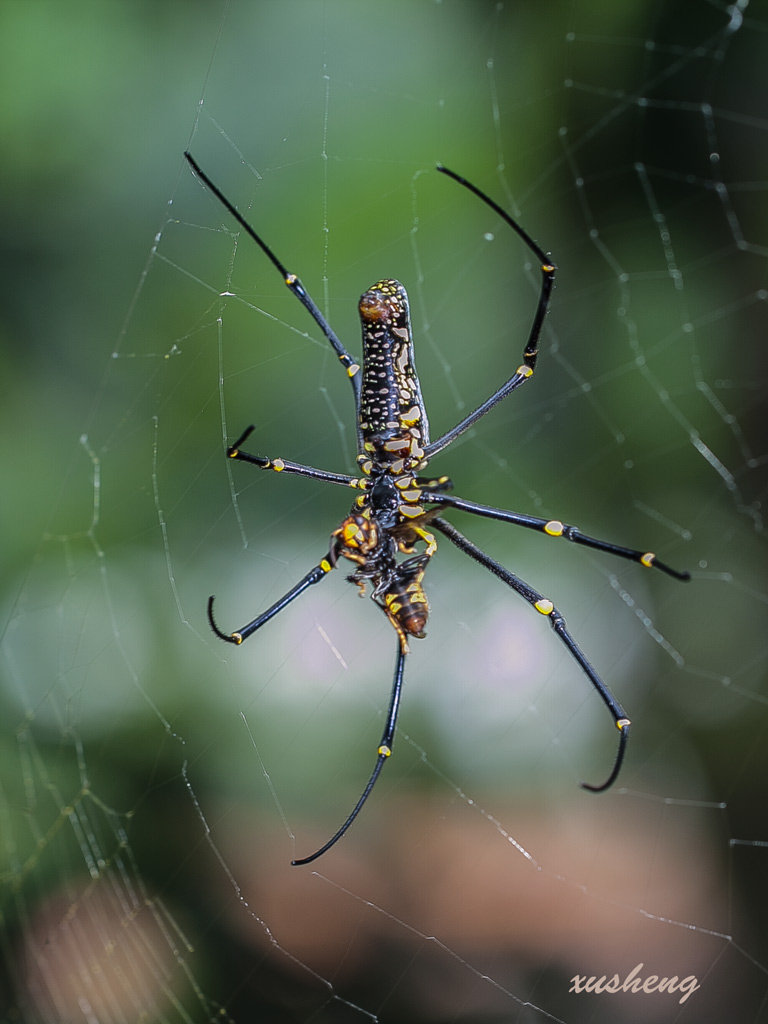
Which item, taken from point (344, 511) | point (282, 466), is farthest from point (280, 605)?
point (344, 511)

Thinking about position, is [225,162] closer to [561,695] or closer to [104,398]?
[104,398]

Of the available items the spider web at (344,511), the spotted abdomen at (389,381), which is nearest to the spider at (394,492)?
the spotted abdomen at (389,381)

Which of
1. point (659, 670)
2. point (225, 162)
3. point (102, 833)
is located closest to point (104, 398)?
point (225, 162)

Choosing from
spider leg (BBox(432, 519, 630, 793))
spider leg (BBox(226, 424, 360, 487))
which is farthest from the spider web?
spider leg (BBox(432, 519, 630, 793))

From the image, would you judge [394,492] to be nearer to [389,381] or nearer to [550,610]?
[389,381]

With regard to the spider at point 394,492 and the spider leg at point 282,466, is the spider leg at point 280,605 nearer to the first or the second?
the spider at point 394,492
